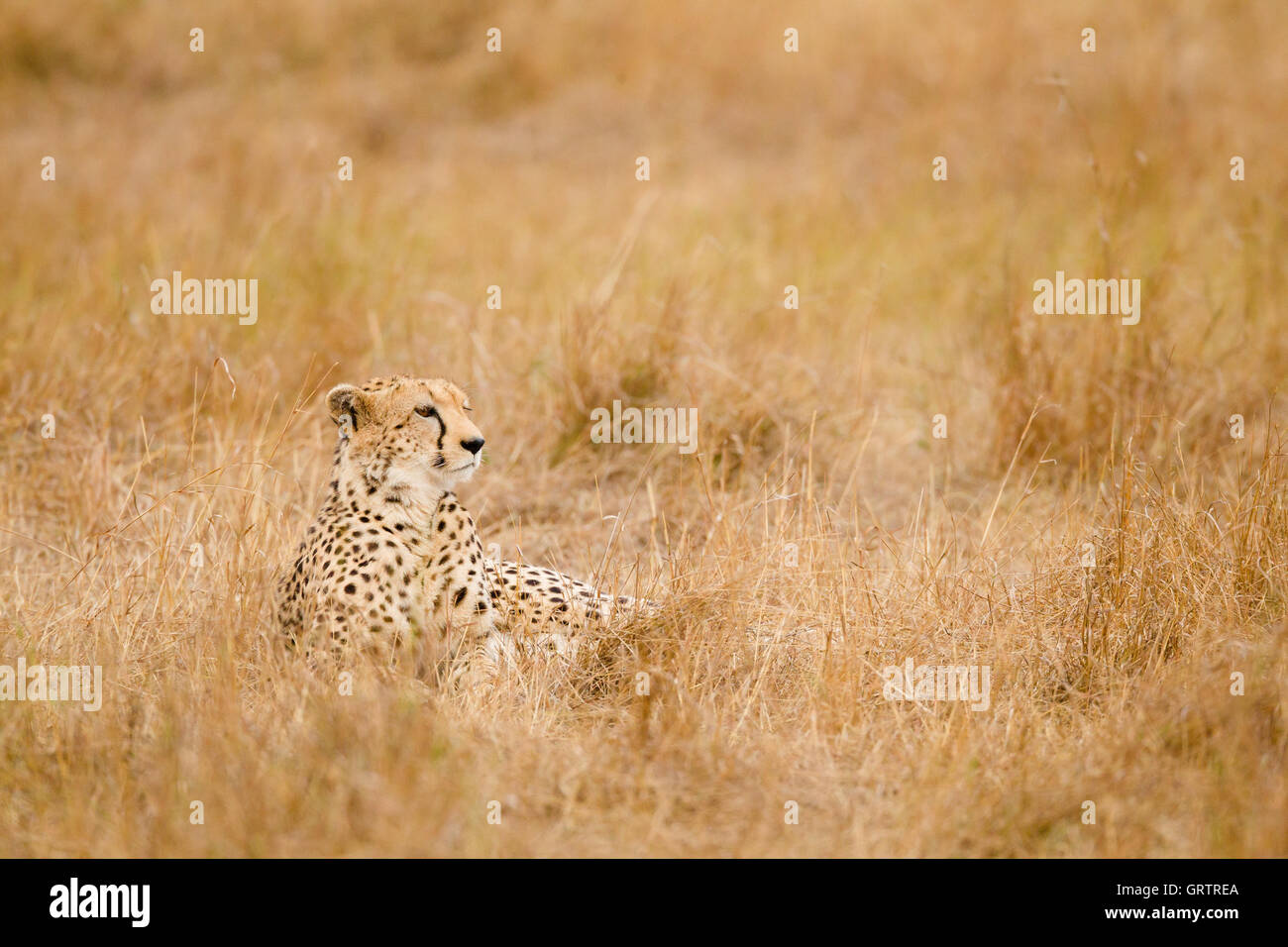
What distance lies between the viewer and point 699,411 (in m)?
5.28

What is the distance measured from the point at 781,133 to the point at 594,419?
231 inches

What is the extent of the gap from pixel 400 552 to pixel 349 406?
45cm


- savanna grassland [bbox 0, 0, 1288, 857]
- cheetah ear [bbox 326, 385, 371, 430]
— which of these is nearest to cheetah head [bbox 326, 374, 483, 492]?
cheetah ear [bbox 326, 385, 371, 430]

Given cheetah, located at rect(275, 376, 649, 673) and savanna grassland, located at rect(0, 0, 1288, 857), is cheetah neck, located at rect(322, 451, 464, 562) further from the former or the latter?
savanna grassland, located at rect(0, 0, 1288, 857)

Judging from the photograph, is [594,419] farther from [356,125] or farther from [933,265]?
[356,125]

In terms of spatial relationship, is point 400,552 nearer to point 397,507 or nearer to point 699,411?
point 397,507

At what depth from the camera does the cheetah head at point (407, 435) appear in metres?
3.79

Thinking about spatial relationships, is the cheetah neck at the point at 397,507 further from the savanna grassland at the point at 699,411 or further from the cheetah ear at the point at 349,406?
the savanna grassland at the point at 699,411

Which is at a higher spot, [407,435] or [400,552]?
[407,435]

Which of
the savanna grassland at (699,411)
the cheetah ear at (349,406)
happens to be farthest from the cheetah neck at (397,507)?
the savanna grassland at (699,411)

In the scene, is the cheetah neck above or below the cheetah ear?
below

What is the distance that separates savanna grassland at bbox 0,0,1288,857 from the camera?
3.11m

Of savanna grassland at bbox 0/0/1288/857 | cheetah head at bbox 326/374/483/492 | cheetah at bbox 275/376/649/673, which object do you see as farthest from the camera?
cheetah head at bbox 326/374/483/492

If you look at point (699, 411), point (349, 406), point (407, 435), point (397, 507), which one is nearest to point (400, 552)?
point (397, 507)
